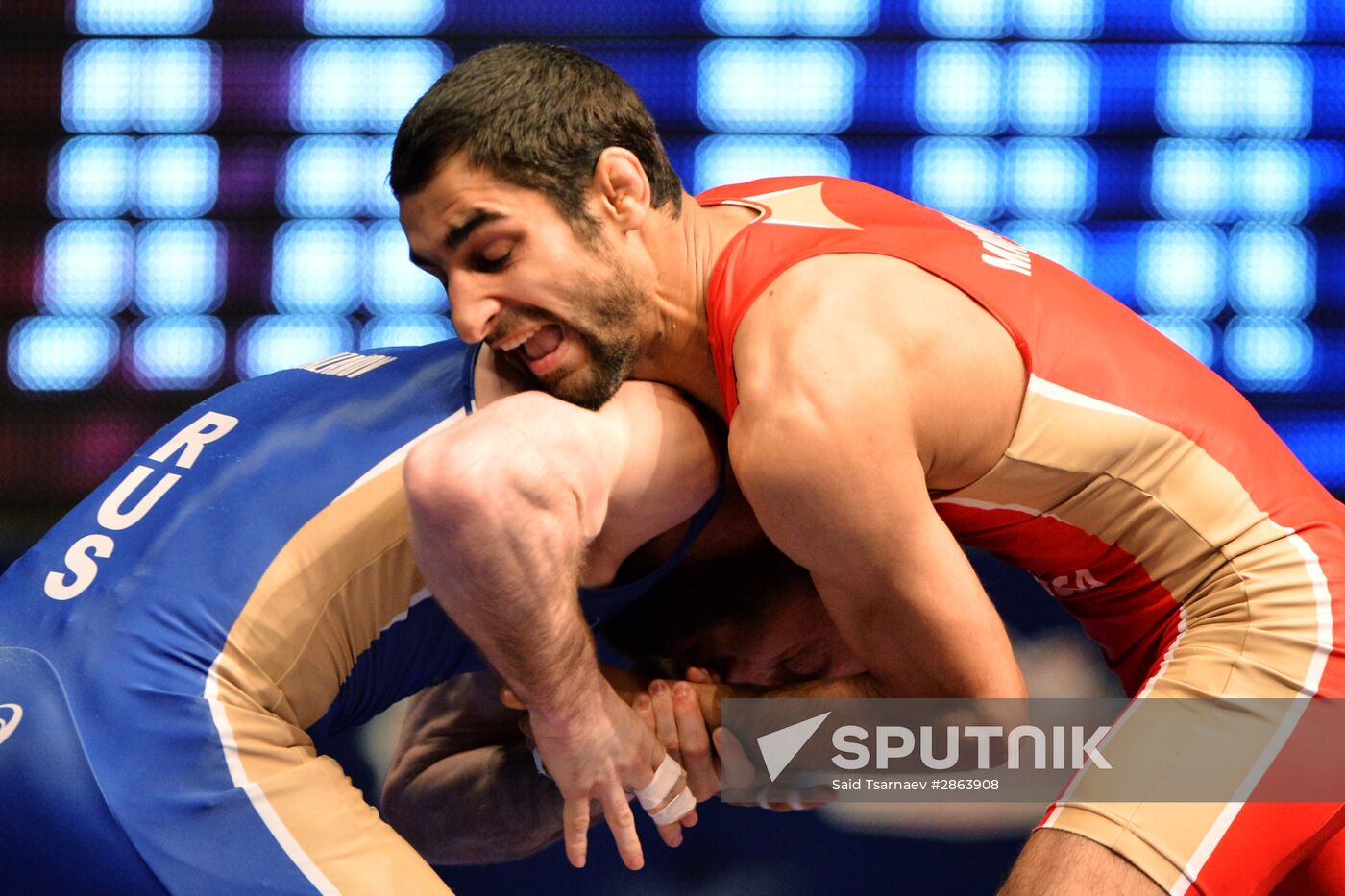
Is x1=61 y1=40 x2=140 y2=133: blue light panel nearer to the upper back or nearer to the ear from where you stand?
the upper back

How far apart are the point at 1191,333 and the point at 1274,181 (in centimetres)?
38

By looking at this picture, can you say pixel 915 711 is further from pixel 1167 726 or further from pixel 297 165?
pixel 297 165

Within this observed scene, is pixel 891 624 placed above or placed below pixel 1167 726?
above

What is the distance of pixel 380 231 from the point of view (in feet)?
10.1

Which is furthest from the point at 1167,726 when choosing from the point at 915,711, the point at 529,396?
the point at 529,396

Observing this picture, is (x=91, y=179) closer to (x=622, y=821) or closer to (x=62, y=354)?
(x=62, y=354)

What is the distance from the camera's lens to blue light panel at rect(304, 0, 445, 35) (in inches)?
123

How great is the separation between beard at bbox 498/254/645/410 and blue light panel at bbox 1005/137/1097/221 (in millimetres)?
1389

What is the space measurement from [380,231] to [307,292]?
20cm

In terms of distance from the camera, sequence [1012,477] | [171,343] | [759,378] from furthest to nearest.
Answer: [171,343]
[1012,477]
[759,378]

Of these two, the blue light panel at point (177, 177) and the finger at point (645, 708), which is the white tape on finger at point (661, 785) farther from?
the blue light panel at point (177, 177)

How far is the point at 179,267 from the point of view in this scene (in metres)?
3.08

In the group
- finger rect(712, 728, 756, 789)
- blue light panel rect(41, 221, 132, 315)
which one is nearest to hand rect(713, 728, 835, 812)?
finger rect(712, 728, 756, 789)

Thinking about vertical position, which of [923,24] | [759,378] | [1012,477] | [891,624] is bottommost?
[891,624]
